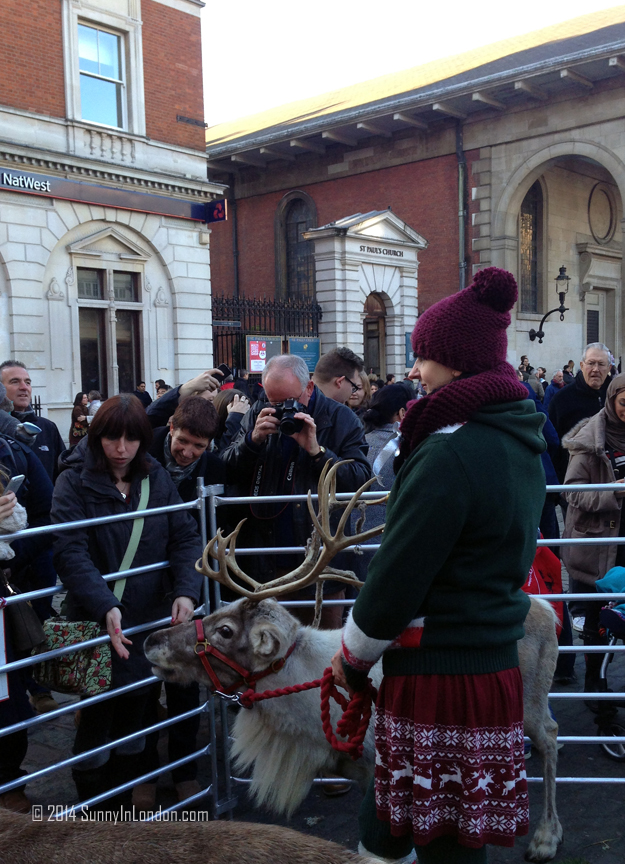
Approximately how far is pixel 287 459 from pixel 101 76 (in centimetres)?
1662

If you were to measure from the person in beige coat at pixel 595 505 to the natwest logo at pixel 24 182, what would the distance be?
47.0 ft

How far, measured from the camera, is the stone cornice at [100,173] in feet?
51.8

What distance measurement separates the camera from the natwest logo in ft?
51.4

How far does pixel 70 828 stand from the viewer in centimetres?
175

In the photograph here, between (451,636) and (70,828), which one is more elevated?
(451,636)

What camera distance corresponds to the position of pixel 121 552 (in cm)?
362

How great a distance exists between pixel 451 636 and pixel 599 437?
3152 mm

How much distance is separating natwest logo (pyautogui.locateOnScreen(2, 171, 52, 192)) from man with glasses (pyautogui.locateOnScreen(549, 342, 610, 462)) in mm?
13128

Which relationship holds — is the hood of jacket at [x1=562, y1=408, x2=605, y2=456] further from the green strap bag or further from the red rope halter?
the green strap bag

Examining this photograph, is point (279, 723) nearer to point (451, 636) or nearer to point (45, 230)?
point (451, 636)

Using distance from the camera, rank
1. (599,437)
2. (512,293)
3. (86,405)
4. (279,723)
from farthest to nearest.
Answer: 1. (86,405)
2. (599,437)
3. (279,723)
4. (512,293)

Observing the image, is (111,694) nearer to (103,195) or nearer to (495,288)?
(495,288)

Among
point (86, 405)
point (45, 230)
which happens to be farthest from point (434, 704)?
point (45, 230)

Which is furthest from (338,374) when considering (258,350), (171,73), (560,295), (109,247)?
(560,295)
